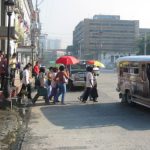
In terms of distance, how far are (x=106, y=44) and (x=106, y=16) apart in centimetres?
1445

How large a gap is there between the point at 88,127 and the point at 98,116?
251cm

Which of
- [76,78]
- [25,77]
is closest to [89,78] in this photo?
[25,77]

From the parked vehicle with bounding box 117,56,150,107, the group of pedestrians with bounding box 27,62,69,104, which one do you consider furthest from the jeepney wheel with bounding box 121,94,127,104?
the group of pedestrians with bounding box 27,62,69,104

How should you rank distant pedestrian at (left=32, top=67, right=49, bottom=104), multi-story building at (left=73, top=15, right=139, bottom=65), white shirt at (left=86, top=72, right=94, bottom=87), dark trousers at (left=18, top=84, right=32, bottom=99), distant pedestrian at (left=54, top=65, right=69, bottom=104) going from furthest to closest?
multi-story building at (left=73, top=15, right=139, bottom=65), white shirt at (left=86, top=72, right=94, bottom=87), distant pedestrian at (left=54, top=65, right=69, bottom=104), distant pedestrian at (left=32, top=67, right=49, bottom=104), dark trousers at (left=18, top=84, right=32, bottom=99)

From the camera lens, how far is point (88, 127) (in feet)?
44.8

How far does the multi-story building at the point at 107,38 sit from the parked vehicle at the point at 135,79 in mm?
114799

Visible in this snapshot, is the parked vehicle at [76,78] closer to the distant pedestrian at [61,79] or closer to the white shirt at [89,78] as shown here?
the white shirt at [89,78]

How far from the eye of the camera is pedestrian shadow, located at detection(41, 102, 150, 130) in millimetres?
14133

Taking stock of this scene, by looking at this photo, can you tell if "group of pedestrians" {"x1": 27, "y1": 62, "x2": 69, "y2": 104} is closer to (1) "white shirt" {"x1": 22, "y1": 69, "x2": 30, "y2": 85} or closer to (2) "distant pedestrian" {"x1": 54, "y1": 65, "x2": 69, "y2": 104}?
(2) "distant pedestrian" {"x1": 54, "y1": 65, "x2": 69, "y2": 104}

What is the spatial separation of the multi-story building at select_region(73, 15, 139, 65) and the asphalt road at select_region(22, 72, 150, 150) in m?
118

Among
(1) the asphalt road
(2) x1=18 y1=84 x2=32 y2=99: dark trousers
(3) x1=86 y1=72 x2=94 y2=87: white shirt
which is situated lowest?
(1) the asphalt road

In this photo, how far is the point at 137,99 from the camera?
1845 centimetres

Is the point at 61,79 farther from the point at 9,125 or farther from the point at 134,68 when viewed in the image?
the point at 9,125

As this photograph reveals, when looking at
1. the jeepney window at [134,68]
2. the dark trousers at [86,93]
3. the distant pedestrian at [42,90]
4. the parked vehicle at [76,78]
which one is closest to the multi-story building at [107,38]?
the parked vehicle at [76,78]
